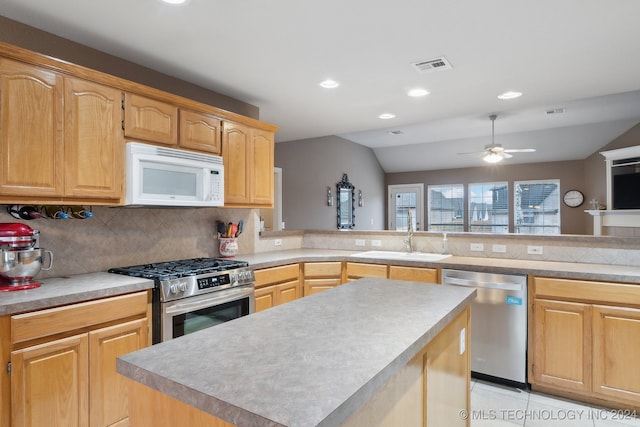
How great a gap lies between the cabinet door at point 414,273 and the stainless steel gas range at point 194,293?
1.27m

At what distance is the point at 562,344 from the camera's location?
8.75ft

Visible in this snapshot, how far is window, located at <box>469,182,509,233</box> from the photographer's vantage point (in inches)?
320

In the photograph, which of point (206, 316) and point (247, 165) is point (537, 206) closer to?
point (247, 165)

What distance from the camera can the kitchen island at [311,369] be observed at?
0.79m

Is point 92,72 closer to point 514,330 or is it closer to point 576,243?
point 514,330

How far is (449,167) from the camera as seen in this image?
8.50 meters

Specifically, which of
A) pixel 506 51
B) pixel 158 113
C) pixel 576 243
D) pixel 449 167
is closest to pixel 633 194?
pixel 449 167

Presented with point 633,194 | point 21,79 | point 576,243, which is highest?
point 21,79

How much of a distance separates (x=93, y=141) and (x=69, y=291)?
922 mm

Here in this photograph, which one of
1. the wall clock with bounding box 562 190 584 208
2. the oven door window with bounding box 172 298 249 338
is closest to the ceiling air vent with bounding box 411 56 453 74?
the oven door window with bounding box 172 298 249 338

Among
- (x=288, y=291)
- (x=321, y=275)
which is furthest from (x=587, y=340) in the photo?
(x=288, y=291)

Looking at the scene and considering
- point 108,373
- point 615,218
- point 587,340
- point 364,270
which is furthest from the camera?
point 615,218

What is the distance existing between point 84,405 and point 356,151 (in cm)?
626

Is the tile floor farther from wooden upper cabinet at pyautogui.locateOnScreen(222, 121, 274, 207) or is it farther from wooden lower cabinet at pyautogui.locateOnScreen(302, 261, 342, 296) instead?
wooden upper cabinet at pyautogui.locateOnScreen(222, 121, 274, 207)
